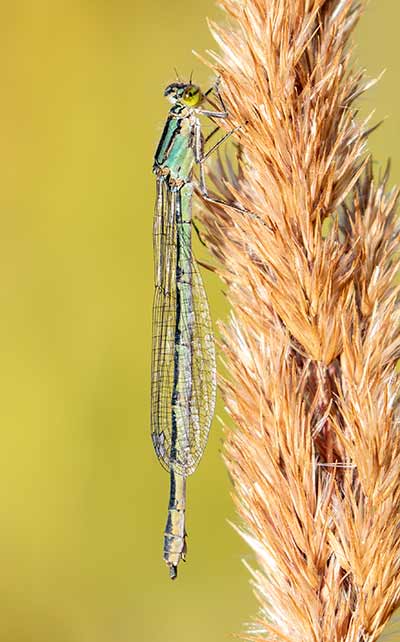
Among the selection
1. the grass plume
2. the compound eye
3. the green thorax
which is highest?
the compound eye

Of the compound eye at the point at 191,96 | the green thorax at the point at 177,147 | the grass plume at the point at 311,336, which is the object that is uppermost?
the compound eye at the point at 191,96

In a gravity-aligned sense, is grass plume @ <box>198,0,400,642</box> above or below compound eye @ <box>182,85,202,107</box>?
below

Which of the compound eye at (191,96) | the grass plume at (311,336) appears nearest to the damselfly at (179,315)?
the compound eye at (191,96)

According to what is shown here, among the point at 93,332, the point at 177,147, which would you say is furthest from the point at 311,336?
the point at 93,332

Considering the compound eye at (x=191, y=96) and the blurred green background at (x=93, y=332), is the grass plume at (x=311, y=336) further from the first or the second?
the blurred green background at (x=93, y=332)

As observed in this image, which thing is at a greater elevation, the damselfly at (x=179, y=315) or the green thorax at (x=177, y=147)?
the green thorax at (x=177, y=147)

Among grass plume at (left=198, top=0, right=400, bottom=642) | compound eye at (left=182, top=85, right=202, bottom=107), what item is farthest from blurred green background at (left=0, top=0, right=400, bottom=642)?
grass plume at (left=198, top=0, right=400, bottom=642)

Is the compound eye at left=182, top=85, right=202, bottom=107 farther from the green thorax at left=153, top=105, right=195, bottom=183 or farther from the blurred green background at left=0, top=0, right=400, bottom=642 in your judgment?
the blurred green background at left=0, top=0, right=400, bottom=642
